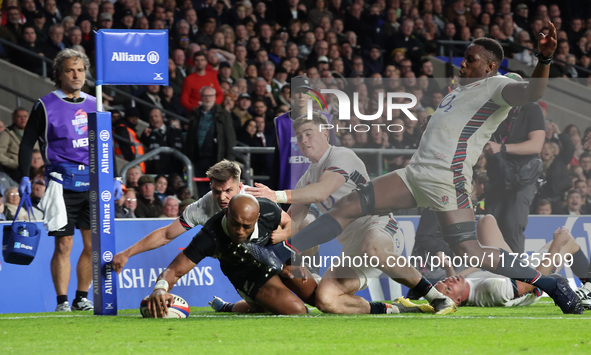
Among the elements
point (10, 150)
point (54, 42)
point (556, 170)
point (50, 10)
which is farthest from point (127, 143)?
point (556, 170)

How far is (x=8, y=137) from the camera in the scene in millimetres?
11828

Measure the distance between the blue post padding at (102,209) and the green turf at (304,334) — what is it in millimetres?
291

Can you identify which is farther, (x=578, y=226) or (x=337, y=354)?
(x=578, y=226)

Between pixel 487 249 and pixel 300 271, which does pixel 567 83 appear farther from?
pixel 300 271

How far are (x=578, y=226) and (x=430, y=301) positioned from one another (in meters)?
1.80

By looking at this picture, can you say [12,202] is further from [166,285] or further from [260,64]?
[260,64]

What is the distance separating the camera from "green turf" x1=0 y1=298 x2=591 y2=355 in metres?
5.49

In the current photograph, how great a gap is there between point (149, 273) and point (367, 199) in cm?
280

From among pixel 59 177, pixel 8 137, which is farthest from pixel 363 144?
pixel 8 137

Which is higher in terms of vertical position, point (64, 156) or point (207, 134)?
point (64, 156)

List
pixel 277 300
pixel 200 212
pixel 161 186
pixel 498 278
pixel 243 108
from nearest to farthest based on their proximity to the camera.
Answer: pixel 277 300 < pixel 200 212 < pixel 498 278 < pixel 161 186 < pixel 243 108

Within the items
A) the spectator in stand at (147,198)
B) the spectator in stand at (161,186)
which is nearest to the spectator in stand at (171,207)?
the spectator in stand at (147,198)

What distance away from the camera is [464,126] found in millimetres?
8117

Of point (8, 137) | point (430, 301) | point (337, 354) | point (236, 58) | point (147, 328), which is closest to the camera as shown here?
point (337, 354)
